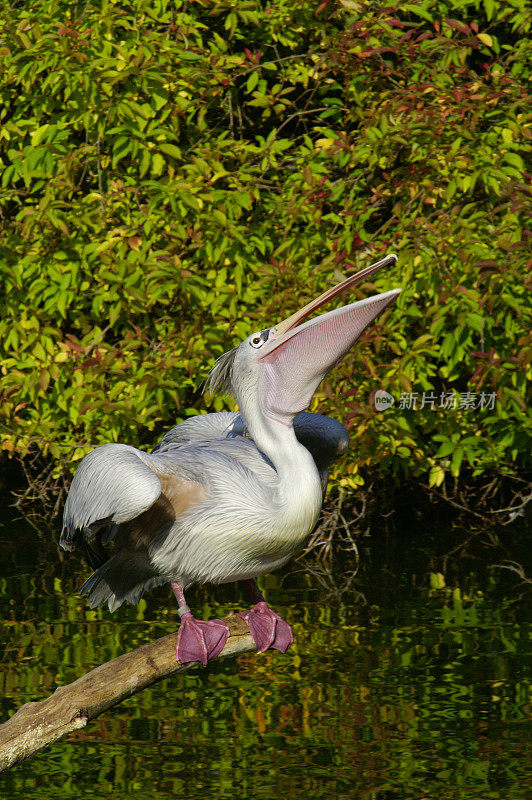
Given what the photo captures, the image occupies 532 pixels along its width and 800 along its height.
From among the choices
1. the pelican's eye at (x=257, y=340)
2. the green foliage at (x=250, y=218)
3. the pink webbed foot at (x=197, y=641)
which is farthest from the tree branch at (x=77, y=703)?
the green foliage at (x=250, y=218)

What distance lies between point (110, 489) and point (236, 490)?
353 mm

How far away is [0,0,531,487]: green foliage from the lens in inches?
218

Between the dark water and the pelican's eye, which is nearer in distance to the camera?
the pelican's eye

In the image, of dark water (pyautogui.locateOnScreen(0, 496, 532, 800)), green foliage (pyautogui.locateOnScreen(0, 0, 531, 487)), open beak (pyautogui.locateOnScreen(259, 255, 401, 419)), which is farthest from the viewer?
green foliage (pyautogui.locateOnScreen(0, 0, 531, 487))

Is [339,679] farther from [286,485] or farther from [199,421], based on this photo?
[286,485]

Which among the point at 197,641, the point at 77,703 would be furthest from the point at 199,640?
the point at 77,703

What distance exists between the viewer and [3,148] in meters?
6.50

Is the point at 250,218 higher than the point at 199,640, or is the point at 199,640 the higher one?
the point at 199,640

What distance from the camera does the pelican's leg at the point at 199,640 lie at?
3.07m

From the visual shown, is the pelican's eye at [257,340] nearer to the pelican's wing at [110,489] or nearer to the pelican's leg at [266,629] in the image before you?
the pelican's wing at [110,489]

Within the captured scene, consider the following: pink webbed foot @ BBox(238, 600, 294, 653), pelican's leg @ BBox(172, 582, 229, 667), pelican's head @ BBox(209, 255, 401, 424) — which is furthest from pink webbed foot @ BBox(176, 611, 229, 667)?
pelican's head @ BBox(209, 255, 401, 424)

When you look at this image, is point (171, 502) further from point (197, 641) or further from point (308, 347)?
point (308, 347)

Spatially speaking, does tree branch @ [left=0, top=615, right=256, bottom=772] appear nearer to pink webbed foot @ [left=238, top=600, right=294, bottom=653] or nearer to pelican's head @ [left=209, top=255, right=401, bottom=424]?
pink webbed foot @ [left=238, top=600, right=294, bottom=653]

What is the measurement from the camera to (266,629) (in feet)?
10.6
